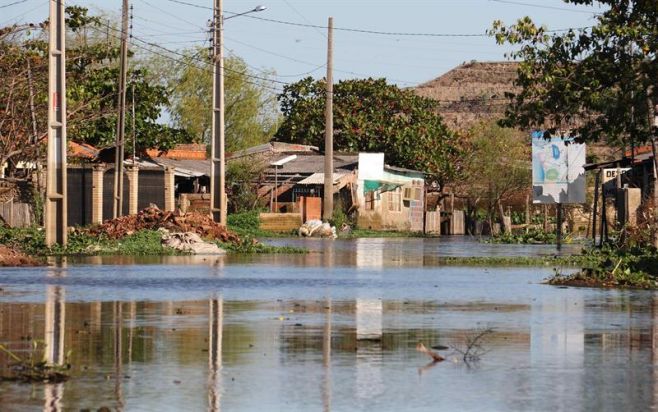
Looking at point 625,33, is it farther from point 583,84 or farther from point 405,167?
point 405,167

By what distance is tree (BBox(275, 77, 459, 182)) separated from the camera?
87.9 m

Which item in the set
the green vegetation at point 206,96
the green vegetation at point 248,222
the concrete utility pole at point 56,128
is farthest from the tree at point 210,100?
the concrete utility pole at point 56,128

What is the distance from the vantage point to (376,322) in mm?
17719

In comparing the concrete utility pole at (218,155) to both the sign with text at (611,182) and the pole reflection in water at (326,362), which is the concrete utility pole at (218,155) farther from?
the pole reflection in water at (326,362)

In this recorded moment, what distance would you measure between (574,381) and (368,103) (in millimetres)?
77739

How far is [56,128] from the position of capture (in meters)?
38.9

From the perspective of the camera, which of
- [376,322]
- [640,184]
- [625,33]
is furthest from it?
[640,184]

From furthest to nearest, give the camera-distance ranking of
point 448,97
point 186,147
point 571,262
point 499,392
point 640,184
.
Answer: point 448,97 → point 186,147 → point 640,184 → point 571,262 → point 499,392

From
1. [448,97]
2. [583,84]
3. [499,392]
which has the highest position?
[448,97]

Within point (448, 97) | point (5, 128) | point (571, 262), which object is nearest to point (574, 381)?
point (571, 262)

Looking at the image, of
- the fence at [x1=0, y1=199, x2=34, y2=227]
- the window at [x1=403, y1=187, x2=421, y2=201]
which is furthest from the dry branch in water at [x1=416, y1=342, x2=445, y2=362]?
the window at [x1=403, y1=187, x2=421, y2=201]

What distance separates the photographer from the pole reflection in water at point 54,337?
10641mm

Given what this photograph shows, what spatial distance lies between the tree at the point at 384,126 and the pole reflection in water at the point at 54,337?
64567 millimetres

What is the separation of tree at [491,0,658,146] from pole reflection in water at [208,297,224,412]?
14.3 meters
